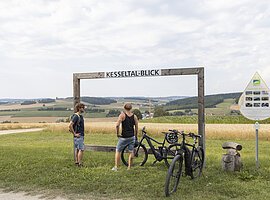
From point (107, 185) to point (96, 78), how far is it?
3906mm

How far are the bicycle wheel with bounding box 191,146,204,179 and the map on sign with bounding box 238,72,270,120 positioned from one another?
1662 mm

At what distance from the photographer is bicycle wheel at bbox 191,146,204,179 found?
7781 mm

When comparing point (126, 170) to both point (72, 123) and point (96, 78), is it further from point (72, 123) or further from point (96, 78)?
point (96, 78)

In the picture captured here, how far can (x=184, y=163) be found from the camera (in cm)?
759

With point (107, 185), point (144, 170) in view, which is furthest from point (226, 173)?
point (107, 185)

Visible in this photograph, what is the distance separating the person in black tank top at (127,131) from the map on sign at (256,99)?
2879 millimetres

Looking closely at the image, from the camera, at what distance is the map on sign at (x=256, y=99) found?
344 inches

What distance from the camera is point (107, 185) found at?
23.9 ft

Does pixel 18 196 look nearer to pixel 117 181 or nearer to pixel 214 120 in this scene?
pixel 117 181

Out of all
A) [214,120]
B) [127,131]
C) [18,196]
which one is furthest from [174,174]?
[214,120]

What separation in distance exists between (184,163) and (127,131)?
1967 millimetres

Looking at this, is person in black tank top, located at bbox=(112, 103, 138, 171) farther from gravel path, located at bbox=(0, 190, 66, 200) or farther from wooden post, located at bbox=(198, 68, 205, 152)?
gravel path, located at bbox=(0, 190, 66, 200)

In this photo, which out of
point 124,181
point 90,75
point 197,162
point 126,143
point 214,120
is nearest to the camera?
point 124,181

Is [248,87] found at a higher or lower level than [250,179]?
higher
